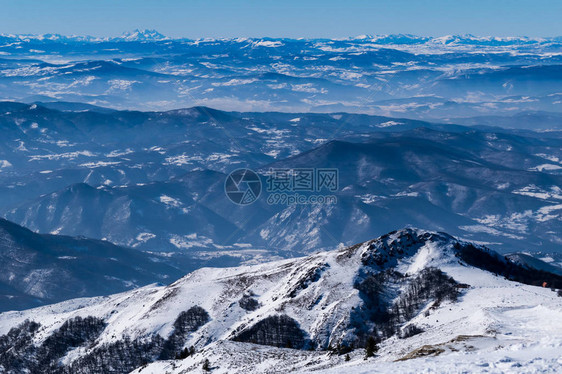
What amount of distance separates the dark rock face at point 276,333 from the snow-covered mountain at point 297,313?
0.65ft

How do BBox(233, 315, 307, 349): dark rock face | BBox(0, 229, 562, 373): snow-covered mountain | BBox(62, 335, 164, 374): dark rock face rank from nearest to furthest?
BBox(0, 229, 562, 373): snow-covered mountain → BBox(233, 315, 307, 349): dark rock face → BBox(62, 335, 164, 374): dark rock face

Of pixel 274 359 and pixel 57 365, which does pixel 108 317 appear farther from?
pixel 274 359

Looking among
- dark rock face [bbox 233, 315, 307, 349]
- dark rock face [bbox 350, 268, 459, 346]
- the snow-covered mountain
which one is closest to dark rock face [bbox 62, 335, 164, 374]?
the snow-covered mountain

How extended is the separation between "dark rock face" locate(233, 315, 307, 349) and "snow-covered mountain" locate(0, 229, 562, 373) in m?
0.20

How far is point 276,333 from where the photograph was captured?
123 meters

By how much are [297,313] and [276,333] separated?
6786 millimetres

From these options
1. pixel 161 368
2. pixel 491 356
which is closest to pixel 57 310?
pixel 161 368

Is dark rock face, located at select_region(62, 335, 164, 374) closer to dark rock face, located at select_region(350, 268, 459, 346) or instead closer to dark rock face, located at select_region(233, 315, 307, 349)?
dark rock face, located at select_region(233, 315, 307, 349)

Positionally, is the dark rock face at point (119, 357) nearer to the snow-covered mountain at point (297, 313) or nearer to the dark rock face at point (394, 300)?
the snow-covered mountain at point (297, 313)

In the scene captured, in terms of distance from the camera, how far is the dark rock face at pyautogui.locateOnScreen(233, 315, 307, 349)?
391 ft

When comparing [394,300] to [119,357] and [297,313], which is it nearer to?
[297,313]

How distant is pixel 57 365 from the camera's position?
141500 millimetres

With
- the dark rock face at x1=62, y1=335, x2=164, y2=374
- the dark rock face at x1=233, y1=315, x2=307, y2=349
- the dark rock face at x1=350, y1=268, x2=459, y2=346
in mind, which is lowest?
the dark rock face at x1=62, y1=335, x2=164, y2=374

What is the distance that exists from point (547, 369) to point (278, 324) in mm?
78714
